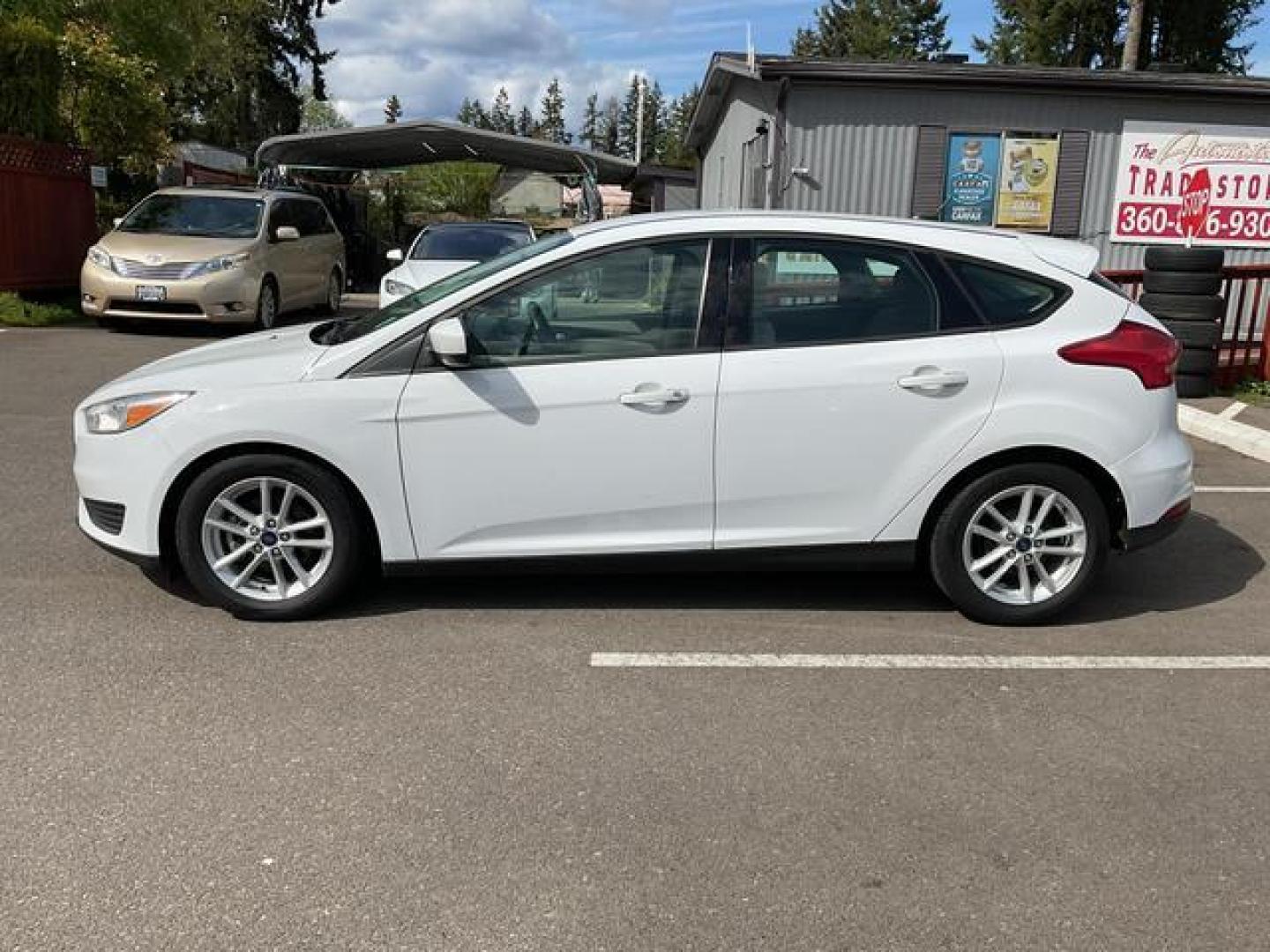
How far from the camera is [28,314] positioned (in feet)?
46.1

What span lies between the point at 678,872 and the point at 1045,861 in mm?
974

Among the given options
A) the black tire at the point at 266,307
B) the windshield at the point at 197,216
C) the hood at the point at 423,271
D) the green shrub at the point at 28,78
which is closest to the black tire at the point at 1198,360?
the hood at the point at 423,271

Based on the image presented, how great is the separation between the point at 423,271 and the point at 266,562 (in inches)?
303

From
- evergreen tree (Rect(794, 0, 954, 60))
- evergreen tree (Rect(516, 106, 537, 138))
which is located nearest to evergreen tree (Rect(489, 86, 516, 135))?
evergreen tree (Rect(516, 106, 537, 138))

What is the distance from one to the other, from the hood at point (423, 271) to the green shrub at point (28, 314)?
16.9 ft

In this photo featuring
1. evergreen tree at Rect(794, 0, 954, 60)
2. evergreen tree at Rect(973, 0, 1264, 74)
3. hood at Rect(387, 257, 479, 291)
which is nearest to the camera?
hood at Rect(387, 257, 479, 291)

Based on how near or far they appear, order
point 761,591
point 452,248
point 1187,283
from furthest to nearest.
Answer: point 452,248 < point 1187,283 < point 761,591

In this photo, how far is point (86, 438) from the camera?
14.8 ft

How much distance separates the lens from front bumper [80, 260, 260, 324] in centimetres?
1295

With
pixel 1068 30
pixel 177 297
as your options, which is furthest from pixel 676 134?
pixel 177 297

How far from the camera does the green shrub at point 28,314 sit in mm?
13773

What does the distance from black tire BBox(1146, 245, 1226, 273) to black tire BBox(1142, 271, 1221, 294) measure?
0.04 meters

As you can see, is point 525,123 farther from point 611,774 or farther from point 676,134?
point 611,774

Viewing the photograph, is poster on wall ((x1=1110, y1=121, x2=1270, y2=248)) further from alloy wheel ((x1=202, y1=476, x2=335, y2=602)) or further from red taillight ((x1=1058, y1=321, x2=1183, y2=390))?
alloy wheel ((x1=202, y1=476, x2=335, y2=602))
